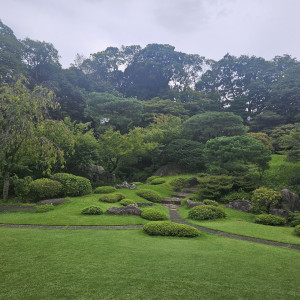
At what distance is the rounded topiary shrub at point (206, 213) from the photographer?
1080 centimetres

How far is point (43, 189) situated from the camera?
12859 millimetres

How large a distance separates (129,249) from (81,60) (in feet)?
168

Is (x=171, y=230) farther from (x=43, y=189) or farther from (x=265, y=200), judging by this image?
(x=43, y=189)

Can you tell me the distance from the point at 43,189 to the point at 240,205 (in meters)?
12.8

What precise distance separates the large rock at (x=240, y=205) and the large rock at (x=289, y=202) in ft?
6.10

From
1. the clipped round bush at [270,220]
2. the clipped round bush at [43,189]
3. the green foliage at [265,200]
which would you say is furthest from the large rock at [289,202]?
the clipped round bush at [43,189]

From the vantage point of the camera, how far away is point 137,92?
50.7m

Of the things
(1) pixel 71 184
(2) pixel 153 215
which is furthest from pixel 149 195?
(1) pixel 71 184

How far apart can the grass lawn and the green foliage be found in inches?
238

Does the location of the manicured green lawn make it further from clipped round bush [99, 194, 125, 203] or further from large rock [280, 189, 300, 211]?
clipped round bush [99, 194, 125, 203]

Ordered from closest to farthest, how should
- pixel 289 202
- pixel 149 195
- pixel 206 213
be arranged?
pixel 206 213
pixel 289 202
pixel 149 195

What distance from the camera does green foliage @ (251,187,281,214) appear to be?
11383 millimetres

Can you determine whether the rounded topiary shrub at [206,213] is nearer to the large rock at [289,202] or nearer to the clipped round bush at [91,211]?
the large rock at [289,202]

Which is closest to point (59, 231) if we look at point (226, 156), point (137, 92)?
point (226, 156)
